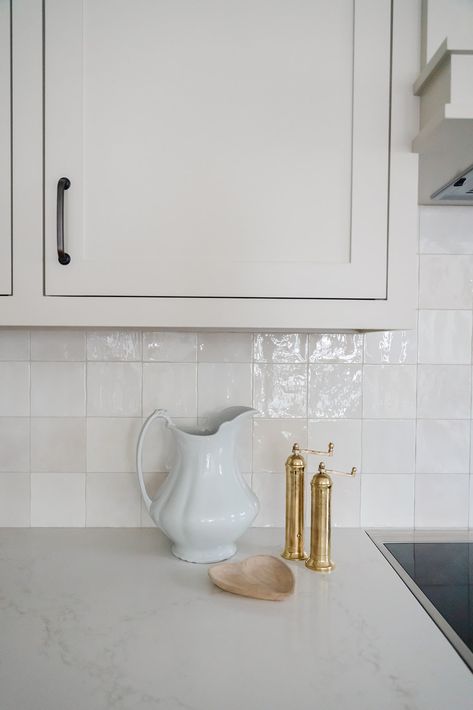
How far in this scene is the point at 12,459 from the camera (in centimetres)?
128

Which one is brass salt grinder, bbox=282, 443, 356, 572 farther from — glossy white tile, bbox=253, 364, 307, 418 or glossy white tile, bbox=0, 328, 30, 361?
glossy white tile, bbox=0, 328, 30, 361

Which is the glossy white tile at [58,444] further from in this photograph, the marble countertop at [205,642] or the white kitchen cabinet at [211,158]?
the white kitchen cabinet at [211,158]

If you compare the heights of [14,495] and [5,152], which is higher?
[5,152]

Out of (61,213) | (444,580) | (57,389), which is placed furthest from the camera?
(57,389)

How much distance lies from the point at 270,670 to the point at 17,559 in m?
0.64

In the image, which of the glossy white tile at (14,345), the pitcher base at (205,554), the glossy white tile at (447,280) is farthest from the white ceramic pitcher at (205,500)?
the glossy white tile at (447,280)

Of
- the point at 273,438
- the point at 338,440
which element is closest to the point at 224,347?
the point at 273,438

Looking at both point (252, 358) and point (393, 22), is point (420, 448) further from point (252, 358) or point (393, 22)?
point (393, 22)

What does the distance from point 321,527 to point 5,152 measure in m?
0.94

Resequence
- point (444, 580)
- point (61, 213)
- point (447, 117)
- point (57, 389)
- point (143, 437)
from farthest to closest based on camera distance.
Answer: point (57, 389) → point (143, 437) → point (444, 580) → point (61, 213) → point (447, 117)

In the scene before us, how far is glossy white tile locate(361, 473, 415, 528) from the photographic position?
1.29 m

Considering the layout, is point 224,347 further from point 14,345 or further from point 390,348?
point 14,345

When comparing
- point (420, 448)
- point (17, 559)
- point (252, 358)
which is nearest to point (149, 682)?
point (17, 559)

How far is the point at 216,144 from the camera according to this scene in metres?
0.90
